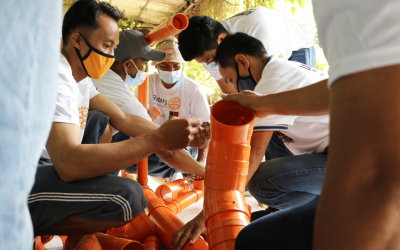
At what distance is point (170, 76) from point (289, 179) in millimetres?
1981

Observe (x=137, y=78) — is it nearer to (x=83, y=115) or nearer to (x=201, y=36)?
(x=201, y=36)

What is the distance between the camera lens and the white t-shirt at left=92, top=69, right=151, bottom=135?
7.50 feet

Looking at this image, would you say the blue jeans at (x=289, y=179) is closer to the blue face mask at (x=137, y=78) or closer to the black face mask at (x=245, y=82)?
the black face mask at (x=245, y=82)

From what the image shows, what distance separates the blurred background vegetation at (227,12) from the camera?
11.3 feet

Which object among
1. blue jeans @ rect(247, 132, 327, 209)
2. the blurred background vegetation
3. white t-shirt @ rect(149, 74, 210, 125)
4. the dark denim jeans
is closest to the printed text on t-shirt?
white t-shirt @ rect(149, 74, 210, 125)

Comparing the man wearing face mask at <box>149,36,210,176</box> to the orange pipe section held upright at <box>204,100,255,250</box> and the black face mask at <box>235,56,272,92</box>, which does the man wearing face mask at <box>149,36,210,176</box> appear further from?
the orange pipe section held upright at <box>204,100,255,250</box>

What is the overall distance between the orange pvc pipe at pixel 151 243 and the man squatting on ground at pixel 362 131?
1246 millimetres

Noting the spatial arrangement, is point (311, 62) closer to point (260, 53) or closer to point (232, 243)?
point (260, 53)

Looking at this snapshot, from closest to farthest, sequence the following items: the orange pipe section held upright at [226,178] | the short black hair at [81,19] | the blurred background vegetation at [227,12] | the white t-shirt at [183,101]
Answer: the orange pipe section held upright at [226,178] → the short black hair at [81,19] → the white t-shirt at [183,101] → the blurred background vegetation at [227,12]

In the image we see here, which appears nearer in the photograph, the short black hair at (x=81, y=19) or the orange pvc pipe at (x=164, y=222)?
the orange pvc pipe at (x=164, y=222)

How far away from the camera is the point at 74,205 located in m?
1.20

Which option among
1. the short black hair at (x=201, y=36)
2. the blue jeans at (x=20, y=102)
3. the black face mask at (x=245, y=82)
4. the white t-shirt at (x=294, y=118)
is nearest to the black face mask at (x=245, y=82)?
the black face mask at (x=245, y=82)

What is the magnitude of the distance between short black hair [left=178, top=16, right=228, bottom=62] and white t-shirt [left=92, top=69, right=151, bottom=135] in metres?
0.67

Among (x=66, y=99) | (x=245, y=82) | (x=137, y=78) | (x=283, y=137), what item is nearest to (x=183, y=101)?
(x=137, y=78)
